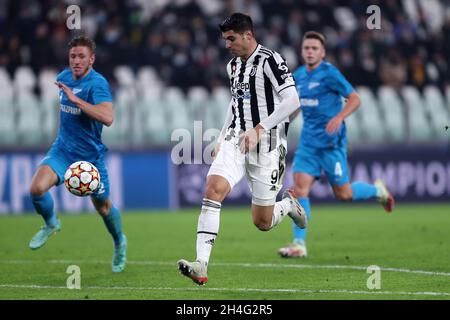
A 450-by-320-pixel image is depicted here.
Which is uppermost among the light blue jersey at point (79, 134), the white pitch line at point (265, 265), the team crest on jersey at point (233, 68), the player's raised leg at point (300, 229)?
the team crest on jersey at point (233, 68)

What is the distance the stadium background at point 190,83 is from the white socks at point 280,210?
357 inches

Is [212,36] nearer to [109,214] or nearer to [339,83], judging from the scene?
[339,83]

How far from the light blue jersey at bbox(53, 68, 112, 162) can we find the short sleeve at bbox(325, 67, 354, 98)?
293cm

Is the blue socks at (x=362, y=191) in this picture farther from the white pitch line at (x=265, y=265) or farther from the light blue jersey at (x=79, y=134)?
the light blue jersey at (x=79, y=134)

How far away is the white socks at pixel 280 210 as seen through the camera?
882cm

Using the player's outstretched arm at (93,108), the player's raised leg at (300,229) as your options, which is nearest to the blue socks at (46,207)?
the player's outstretched arm at (93,108)

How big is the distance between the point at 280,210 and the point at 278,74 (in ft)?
4.67

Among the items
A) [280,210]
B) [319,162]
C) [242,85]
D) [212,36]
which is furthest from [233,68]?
[212,36]

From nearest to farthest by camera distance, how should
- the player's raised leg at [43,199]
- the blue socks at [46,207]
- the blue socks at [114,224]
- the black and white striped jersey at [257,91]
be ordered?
the black and white striped jersey at [257,91] → the player's raised leg at [43,199] → the blue socks at [46,207] → the blue socks at [114,224]

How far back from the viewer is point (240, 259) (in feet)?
35.4

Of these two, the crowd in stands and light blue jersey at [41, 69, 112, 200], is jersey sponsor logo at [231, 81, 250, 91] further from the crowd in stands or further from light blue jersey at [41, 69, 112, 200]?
the crowd in stands

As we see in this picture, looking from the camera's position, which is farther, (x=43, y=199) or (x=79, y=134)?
(x=79, y=134)

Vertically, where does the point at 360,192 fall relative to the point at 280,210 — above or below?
above
